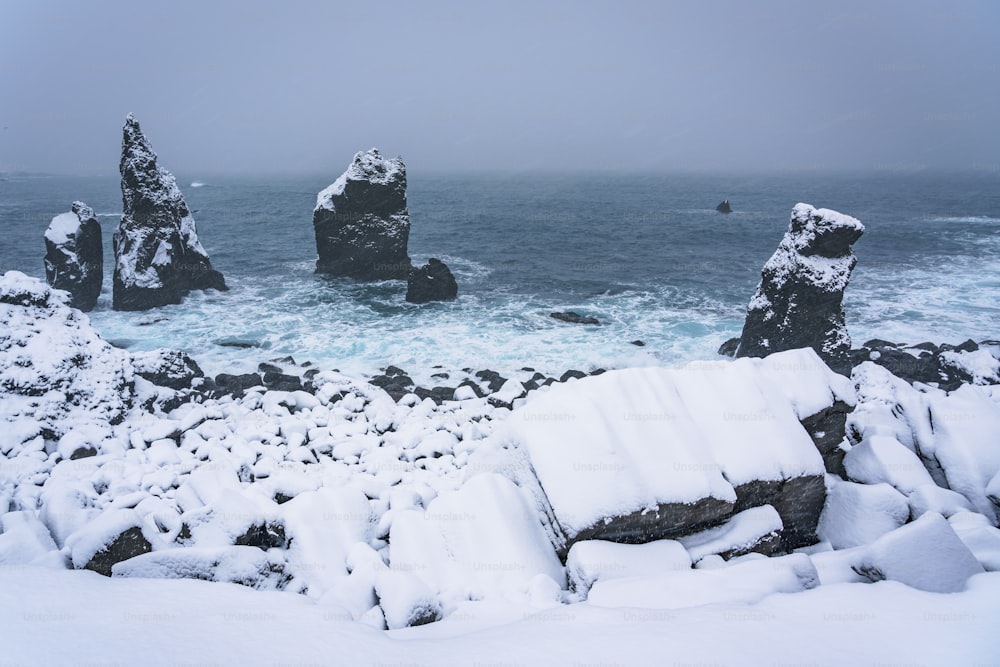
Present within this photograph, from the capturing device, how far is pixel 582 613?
5.73 metres

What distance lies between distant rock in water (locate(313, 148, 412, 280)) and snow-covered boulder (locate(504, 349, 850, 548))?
30.2m

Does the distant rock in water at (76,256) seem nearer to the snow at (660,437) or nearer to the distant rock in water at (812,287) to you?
the snow at (660,437)

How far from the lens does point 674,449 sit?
8250 mm

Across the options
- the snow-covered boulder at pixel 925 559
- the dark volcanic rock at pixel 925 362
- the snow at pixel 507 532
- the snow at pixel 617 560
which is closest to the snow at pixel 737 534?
the snow at pixel 507 532

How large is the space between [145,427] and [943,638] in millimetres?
16208

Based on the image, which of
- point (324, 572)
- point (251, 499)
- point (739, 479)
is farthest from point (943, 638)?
point (251, 499)

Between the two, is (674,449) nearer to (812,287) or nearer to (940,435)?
(940,435)

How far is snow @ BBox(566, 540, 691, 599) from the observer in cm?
714

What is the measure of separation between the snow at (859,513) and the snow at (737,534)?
1.53 m

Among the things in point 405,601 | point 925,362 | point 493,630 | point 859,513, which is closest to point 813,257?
point 925,362

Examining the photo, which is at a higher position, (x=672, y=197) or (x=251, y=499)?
(x=672, y=197)

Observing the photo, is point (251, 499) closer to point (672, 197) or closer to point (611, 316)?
point (611, 316)

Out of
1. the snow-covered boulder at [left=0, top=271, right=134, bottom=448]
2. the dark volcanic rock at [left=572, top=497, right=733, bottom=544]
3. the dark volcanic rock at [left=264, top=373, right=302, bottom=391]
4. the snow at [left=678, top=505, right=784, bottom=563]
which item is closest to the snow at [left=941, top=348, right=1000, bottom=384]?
→ the snow at [left=678, top=505, right=784, bottom=563]

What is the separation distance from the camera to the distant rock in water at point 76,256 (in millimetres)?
29055
